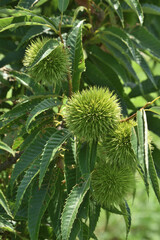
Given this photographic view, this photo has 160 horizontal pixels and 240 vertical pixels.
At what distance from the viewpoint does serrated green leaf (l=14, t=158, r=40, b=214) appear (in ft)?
3.85

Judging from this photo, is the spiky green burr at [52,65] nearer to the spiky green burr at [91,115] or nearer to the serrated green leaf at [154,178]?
the spiky green burr at [91,115]

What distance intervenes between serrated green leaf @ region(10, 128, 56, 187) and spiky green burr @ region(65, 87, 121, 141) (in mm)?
108

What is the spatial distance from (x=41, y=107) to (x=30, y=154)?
17 centimetres

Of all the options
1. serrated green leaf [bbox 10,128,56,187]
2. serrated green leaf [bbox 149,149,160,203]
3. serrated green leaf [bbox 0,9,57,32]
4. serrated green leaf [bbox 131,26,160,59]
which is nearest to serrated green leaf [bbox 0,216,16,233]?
serrated green leaf [bbox 10,128,56,187]

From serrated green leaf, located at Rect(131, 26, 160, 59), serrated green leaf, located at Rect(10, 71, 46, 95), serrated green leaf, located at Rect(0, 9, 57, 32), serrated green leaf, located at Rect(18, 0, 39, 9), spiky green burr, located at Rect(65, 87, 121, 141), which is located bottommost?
spiky green burr, located at Rect(65, 87, 121, 141)

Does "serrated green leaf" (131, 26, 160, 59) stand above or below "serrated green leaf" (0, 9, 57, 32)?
above

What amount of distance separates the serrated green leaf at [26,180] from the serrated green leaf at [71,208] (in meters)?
0.14

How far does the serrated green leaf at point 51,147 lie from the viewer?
1.13 m

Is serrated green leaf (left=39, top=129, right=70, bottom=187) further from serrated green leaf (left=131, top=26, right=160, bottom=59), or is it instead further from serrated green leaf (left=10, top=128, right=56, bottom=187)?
serrated green leaf (left=131, top=26, right=160, bottom=59)

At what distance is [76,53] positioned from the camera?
1415 millimetres

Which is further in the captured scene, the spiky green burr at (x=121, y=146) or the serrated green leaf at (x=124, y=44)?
the serrated green leaf at (x=124, y=44)

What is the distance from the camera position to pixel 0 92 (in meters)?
1.83

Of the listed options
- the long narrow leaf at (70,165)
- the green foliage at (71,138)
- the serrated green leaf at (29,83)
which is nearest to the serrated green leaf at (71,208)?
the green foliage at (71,138)

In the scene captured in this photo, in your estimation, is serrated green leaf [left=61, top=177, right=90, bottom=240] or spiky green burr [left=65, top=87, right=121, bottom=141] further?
spiky green burr [left=65, top=87, right=121, bottom=141]
